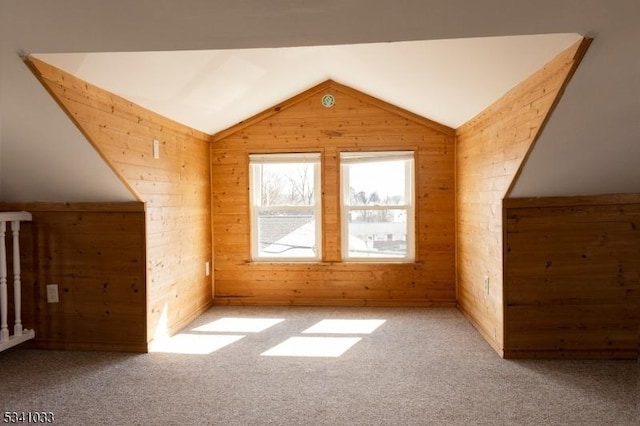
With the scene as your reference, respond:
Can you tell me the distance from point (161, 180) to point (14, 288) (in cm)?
137

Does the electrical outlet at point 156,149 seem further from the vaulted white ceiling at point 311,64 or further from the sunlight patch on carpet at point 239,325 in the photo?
the sunlight patch on carpet at point 239,325

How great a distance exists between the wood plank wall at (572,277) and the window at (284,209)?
230 centimetres

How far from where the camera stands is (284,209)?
4.95 meters

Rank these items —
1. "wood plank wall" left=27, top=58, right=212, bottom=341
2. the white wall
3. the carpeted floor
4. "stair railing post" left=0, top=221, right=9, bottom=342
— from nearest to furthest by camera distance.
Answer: the carpeted floor, the white wall, "wood plank wall" left=27, top=58, right=212, bottom=341, "stair railing post" left=0, top=221, right=9, bottom=342

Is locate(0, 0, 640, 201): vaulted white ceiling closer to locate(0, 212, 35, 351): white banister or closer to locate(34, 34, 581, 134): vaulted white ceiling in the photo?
locate(34, 34, 581, 134): vaulted white ceiling

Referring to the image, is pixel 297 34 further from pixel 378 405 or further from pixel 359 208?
pixel 359 208

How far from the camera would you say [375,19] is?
72.9 inches

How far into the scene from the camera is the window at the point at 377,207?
4848 mm

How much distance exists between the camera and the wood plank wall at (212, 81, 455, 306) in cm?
475

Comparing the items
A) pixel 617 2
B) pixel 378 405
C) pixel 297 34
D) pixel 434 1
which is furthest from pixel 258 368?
pixel 617 2

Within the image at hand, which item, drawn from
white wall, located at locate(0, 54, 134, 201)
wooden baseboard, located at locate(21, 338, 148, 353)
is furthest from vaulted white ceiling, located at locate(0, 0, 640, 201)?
wooden baseboard, located at locate(21, 338, 148, 353)

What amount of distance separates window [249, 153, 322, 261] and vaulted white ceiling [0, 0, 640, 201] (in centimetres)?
93

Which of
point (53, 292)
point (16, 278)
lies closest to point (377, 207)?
point (53, 292)

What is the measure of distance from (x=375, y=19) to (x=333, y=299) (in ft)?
11.4
